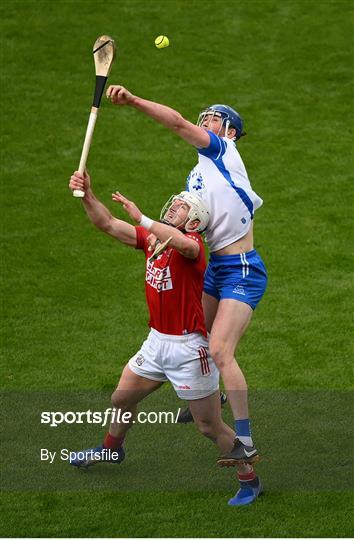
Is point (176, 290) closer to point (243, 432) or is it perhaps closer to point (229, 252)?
point (229, 252)

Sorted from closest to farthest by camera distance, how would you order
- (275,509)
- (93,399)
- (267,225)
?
(275,509) → (93,399) → (267,225)

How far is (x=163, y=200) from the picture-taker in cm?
1478

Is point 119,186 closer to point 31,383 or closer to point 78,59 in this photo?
point 78,59

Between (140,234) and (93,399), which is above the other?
(140,234)

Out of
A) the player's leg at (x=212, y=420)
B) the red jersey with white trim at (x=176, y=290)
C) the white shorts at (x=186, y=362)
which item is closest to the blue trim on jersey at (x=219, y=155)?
the red jersey with white trim at (x=176, y=290)

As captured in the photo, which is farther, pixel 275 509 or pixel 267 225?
pixel 267 225

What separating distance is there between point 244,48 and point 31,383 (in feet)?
27.4

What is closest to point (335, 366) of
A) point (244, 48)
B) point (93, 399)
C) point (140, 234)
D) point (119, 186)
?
point (93, 399)

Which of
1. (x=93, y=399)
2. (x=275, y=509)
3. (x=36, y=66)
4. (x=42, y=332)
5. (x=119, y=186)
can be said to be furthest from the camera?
(x=36, y=66)

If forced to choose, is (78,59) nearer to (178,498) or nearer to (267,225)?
(267,225)

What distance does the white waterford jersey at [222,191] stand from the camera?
9234mm

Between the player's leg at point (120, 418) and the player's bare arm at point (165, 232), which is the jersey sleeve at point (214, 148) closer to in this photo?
the player's bare arm at point (165, 232)

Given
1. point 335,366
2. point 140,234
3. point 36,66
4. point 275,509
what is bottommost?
point 275,509

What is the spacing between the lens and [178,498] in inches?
361
